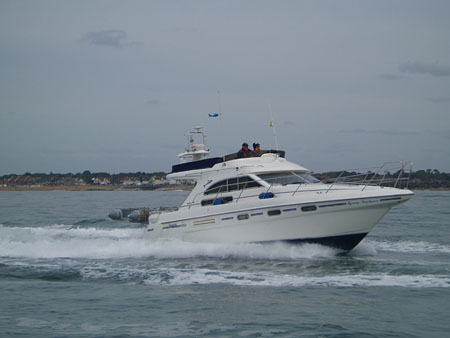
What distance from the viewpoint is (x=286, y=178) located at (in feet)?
50.0

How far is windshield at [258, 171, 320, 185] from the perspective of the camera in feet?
49.7

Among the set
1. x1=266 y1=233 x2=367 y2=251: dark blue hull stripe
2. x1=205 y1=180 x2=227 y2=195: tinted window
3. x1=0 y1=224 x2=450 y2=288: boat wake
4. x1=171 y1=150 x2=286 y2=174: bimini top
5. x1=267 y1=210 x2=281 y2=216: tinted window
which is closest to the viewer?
x1=0 y1=224 x2=450 y2=288: boat wake

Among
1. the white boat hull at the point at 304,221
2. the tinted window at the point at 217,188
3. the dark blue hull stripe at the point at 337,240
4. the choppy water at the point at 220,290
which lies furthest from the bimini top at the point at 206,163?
the dark blue hull stripe at the point at 337,240

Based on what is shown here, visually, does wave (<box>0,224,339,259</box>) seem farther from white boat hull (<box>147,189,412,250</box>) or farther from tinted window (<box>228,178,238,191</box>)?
tinted window (<box>228,178,238,191</box>)

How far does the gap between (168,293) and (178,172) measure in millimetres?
7070

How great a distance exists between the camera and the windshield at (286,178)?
15141 mm

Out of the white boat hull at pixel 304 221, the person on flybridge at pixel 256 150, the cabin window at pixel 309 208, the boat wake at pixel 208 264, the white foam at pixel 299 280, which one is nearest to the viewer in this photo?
the white foam at pixel 299 280

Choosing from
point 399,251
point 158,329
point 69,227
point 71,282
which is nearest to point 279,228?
point 399,251

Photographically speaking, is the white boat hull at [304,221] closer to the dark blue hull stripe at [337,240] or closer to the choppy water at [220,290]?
the dark blue hull stripe at [337,240]

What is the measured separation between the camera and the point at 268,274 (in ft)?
40.7

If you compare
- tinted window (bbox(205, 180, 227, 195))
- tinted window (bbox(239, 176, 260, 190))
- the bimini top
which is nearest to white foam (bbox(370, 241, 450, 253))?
the bimini top

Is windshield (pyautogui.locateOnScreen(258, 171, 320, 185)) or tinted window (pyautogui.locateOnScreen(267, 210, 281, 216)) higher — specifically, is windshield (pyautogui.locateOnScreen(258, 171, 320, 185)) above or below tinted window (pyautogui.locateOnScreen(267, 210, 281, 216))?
above

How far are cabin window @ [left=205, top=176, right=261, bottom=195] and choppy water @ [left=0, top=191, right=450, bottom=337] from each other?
1.77 m

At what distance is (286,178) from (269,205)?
1.45 meters
